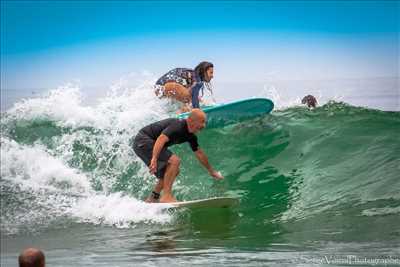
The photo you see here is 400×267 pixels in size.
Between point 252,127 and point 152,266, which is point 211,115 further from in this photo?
point 152,266

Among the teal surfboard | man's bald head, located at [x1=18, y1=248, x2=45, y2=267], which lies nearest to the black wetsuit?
the teal surfboard

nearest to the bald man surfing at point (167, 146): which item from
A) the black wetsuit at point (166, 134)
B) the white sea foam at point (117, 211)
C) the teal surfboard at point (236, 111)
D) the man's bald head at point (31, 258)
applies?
the black wetsuit at point (166, 134)

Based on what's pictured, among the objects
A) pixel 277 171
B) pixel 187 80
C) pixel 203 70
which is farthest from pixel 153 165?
pixel 187 80

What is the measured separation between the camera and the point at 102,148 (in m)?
8.65

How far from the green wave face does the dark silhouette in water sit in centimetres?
26

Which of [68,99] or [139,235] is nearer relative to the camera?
[139,235]

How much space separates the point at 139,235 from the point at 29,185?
2.99m

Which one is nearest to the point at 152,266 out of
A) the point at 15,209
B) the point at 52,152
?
the point at 15,209

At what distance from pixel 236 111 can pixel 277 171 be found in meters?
1.18

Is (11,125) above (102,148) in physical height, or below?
above

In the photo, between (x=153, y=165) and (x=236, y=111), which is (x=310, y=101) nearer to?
(x=236, y=111)

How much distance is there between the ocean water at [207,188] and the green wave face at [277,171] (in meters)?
0.02

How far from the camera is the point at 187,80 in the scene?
25.7 feet

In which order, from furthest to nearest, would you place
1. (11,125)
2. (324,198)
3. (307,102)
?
(11,125)
(307,102)
(324,198)
